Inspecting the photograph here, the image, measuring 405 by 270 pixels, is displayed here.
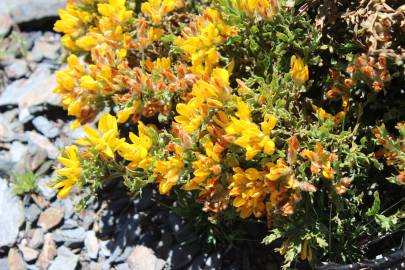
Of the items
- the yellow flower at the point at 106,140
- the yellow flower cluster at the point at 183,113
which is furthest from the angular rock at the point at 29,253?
the yellow flower at the point at 106,140

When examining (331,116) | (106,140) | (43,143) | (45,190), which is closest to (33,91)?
(43,143)

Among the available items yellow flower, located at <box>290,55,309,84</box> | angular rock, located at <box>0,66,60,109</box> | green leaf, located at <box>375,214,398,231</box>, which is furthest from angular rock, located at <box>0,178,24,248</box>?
green leaf, located at <box>375,214,398,231</box>

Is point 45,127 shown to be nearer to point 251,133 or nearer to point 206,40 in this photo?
point 206,40

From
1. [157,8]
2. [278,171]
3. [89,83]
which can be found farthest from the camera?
[157,8]

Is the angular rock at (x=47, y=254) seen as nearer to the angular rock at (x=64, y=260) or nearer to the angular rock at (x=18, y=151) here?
the angular rock at (x=64, y=260)

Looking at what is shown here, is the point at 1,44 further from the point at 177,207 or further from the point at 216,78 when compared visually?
the point at 216,78

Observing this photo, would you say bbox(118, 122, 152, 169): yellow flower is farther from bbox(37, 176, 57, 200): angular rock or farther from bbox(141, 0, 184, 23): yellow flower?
bbox(37, 176, 57, 200): angular rock
